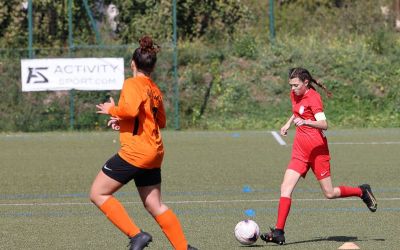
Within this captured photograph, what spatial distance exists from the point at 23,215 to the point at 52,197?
1785mm

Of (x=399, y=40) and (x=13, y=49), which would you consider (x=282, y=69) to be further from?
(x=13, y=49)

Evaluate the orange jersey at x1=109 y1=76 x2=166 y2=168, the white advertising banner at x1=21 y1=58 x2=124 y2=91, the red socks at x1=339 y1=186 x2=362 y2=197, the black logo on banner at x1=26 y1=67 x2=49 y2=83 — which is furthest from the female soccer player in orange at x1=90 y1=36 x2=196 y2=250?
the black logo on banner at x1=26 y1=67 x2=49 y2=83

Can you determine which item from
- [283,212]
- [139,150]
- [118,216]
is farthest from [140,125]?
[283,212]

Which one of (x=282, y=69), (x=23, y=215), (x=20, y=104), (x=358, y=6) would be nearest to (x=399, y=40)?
(x=282, y=69)

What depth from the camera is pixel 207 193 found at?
1428 cm

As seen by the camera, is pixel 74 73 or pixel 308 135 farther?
pixel 74 73

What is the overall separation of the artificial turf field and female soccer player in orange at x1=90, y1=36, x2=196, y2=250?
1.18m

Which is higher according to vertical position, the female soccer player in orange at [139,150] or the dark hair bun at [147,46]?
the dark hair bun at [147,46]

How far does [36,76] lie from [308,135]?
1710 cm

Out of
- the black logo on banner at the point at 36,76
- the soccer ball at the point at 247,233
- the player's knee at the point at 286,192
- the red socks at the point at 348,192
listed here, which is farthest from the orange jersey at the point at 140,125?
the black logo on banner at the point at 36,76

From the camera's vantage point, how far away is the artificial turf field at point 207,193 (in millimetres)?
10453

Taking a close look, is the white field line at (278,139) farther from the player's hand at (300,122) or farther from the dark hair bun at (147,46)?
the dark hair bun at (147,46)

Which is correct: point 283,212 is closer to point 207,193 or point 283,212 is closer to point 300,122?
point 300,122

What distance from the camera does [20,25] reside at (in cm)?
2966
